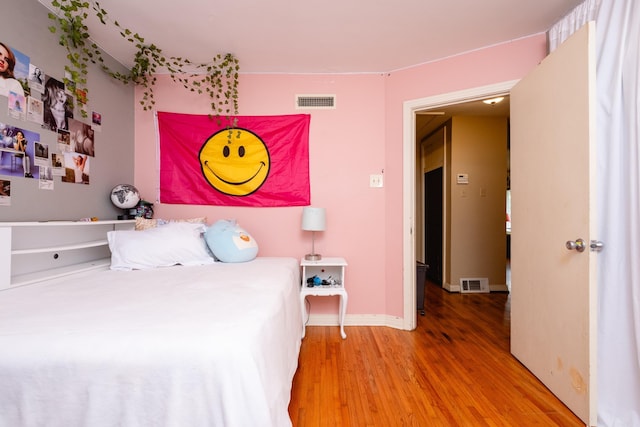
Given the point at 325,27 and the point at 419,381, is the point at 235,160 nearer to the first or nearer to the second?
the point at 325,27

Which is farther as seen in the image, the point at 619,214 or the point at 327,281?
the point at 327,281

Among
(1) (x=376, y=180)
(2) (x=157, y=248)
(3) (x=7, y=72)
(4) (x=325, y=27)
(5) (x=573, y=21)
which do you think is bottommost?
A: (2) (x=157, y=248)

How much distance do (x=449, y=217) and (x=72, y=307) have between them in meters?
3.90

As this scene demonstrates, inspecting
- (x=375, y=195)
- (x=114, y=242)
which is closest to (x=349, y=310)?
(x=375, y=195)

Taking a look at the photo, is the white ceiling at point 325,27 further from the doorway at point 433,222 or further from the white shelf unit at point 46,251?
the doorway at point 433,222

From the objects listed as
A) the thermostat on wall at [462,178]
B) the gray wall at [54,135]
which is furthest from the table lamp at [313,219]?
the thermostat on wall at [462,178]

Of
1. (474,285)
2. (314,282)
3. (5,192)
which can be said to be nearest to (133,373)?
(5,192)

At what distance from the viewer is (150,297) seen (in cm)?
126

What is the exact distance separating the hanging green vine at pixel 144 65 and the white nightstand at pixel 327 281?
64.1 inches

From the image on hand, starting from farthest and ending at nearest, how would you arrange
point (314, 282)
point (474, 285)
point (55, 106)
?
1. point (474, 285)
2. point (314, 282)
3. point (55, 106)

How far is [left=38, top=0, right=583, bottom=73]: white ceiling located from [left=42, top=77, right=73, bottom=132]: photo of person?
1.82 ft

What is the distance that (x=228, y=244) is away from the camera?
2088 mm

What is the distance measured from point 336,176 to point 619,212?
1881 millimetres

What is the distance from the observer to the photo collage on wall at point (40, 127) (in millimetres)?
1543
